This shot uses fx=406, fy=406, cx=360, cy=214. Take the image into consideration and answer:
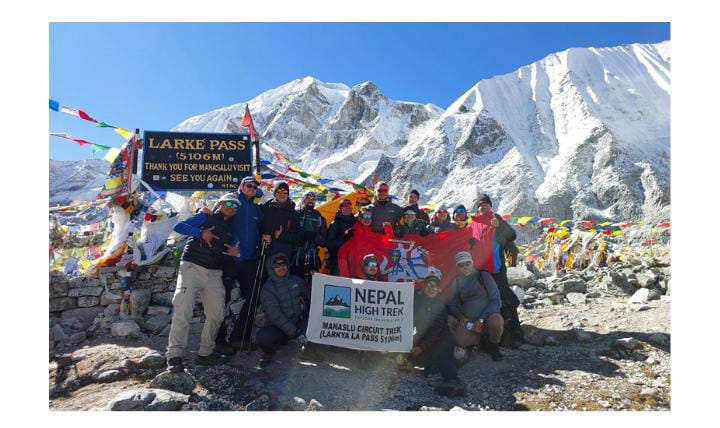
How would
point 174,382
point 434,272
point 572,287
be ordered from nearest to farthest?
1. point 174,382
2. point 434,272
3. point 572,287

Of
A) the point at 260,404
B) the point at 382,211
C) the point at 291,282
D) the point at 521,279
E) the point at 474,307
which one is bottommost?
the point at 260,404

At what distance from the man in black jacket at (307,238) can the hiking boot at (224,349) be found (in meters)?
1.32

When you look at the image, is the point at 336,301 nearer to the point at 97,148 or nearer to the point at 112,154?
the point at 112,154

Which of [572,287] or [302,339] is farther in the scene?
[572,287]

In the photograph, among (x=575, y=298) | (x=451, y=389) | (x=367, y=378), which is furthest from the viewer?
(x=575, y=298)

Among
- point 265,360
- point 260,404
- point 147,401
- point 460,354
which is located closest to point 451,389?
point 460,354

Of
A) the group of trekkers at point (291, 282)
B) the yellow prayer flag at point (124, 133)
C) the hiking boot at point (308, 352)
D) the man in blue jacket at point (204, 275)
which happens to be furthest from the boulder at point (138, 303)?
the hiking boot at point (308, 352)

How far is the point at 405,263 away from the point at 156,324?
4.23 meters

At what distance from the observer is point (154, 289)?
741 cm

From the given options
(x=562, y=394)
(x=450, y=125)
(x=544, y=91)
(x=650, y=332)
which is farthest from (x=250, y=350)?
(x=544, y=91)

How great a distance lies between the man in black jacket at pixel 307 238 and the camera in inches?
236

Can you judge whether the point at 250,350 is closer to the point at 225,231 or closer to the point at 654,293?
the point at 225,231

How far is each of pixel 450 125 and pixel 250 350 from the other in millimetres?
112767

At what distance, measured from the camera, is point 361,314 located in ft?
17.8
